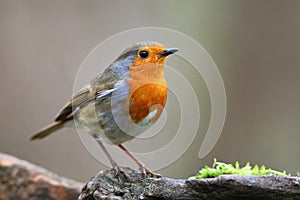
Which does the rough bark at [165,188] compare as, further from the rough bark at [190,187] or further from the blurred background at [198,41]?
the blurred background at [198,41]

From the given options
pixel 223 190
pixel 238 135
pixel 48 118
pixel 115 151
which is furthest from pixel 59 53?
pixel 223 190

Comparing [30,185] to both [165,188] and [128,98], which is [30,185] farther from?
[165,188]

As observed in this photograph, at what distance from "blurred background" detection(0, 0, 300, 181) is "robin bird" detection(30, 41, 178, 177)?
2879 mm

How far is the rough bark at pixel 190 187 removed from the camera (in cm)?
212

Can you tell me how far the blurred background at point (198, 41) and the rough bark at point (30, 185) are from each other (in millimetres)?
2765

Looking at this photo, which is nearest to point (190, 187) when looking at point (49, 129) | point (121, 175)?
point (121, 175)

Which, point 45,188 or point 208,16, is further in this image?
point 208,16

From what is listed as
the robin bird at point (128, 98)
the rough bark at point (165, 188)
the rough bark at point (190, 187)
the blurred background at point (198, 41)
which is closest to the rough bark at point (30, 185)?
the rough bark at point (165, 188)

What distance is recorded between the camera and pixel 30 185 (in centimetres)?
353

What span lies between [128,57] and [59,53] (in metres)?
3.30

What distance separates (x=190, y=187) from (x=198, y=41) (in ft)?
15.7

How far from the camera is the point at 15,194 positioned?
138 inches

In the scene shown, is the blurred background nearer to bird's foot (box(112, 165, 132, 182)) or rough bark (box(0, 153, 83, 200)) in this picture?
rough bark (box(0, 153, 83, 200))

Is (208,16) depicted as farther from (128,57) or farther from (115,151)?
(128,57)
